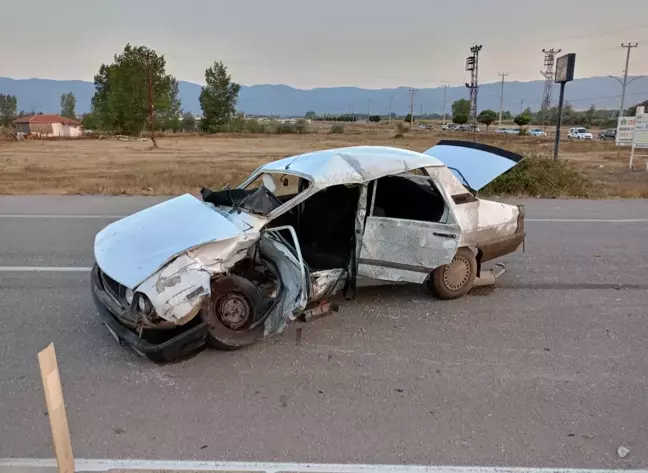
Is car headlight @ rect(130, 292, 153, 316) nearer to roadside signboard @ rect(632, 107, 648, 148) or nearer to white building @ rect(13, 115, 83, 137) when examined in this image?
roadside signboard @ rect(632, 107, 648, 148)

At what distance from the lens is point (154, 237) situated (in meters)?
4.22

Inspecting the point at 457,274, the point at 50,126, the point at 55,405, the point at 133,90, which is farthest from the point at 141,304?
the point at 50,126

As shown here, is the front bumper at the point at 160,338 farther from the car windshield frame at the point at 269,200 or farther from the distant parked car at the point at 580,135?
the distant parked car at the point at 580,135

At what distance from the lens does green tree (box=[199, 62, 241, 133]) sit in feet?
257

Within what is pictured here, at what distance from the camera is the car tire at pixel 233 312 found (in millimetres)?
4082

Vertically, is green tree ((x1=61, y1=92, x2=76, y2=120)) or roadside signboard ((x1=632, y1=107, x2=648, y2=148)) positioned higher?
green tree ((x1=61, y1=92, x2=76, y2=120))

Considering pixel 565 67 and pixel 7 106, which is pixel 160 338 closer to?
pixel 565 67

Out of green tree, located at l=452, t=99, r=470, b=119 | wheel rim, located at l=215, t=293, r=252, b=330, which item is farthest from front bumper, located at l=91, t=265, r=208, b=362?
green tree, located at l=452, t=99, r=470, b=119

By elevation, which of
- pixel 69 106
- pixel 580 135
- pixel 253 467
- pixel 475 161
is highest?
pixel 69 106

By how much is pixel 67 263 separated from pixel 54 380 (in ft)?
16.1

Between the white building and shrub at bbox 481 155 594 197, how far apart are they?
8122 centimetres

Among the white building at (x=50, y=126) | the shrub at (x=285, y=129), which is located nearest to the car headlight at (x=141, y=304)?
the shrub at (x=285, y=129)

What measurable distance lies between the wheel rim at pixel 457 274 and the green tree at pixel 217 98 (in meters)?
76.8

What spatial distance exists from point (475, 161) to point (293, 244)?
2.56 m
